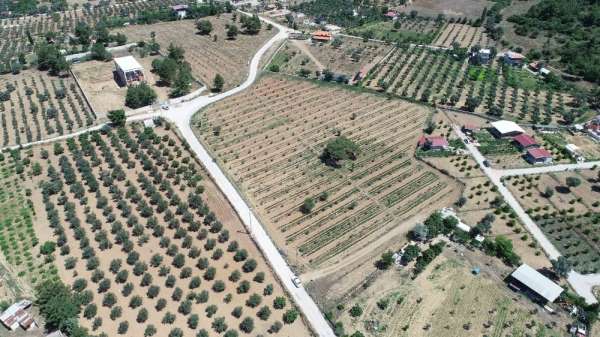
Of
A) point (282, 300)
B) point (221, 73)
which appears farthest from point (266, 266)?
point (221, 73)

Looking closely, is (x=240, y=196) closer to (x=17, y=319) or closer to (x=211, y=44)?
(x=17, y=319)

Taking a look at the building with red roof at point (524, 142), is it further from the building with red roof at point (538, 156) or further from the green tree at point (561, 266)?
the green tree at point (561, 266)

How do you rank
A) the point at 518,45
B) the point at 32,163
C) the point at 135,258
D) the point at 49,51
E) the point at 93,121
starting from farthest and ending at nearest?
the point at 518,45, the point at 49,51, the point at 93,121, the point at 32,163, the point at 135,258

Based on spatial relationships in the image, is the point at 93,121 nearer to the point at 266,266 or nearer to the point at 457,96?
the point at 266,266

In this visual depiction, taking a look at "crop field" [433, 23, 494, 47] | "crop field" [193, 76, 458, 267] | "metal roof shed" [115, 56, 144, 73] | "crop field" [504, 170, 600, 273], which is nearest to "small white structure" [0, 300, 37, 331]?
"crop field" [193, 76, 458, 267]

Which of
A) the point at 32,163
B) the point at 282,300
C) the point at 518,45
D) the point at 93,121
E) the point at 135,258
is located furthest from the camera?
the point at 518,45

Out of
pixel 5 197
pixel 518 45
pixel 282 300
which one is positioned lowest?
pixel 5 197

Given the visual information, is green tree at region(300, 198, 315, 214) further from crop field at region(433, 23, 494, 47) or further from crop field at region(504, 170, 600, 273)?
crop field at region(433, 23, 494, 47)

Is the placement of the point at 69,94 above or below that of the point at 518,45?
below
